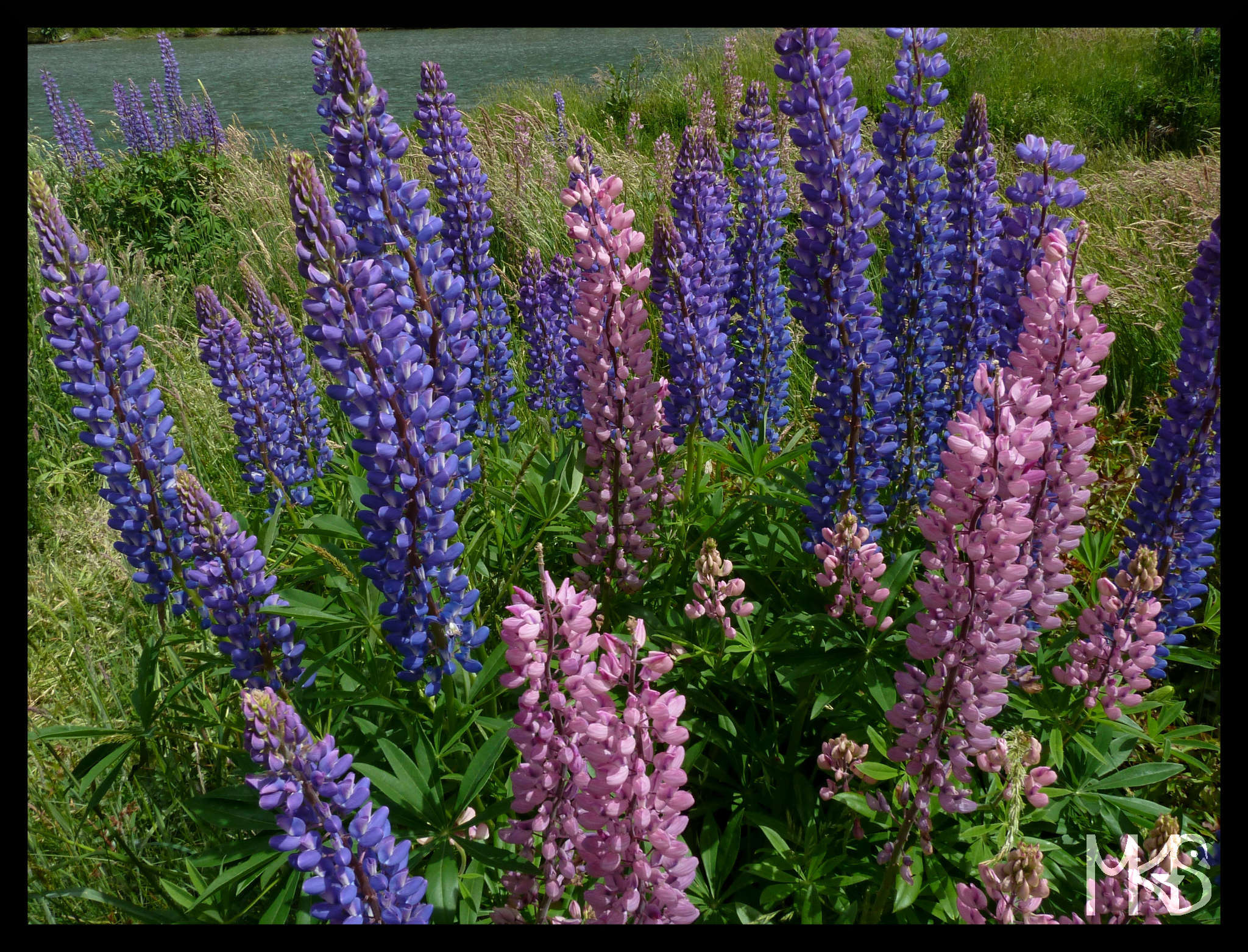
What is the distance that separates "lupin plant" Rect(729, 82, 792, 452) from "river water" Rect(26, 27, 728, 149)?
9.49 m

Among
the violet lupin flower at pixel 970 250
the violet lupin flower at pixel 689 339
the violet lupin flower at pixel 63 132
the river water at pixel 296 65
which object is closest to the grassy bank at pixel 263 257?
the violet lupin flower at pixel 63 132

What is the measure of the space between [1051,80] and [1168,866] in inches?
500

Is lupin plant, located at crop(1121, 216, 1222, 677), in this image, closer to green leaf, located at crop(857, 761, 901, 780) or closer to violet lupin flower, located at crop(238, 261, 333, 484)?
green leaf, located at crop(857, 761, 901, 780)

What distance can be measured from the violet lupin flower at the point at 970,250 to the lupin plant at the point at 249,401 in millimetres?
2697

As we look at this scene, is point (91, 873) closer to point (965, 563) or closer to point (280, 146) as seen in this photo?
point (965, 563)

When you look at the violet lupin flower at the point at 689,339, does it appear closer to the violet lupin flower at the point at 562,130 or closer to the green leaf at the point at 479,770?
the green leaf at the point at 479,770

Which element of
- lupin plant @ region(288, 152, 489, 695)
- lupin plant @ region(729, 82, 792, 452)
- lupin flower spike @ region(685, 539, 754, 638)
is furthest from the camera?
lupin plant @ region(729, 82, 792, 452)

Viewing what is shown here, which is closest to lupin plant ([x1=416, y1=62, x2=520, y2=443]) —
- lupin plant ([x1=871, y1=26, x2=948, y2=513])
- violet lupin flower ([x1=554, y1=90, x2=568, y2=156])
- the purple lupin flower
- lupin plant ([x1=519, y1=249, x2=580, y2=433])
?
lupin plant ([x1=519, y1=249, x2=580, y2=433])

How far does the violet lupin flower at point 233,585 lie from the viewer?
2.21 m

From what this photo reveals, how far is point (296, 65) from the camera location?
81.4 feet

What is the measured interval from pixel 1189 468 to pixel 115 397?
313 centimetres

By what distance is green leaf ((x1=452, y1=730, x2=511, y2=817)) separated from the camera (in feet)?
6.68

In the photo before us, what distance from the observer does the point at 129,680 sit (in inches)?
143

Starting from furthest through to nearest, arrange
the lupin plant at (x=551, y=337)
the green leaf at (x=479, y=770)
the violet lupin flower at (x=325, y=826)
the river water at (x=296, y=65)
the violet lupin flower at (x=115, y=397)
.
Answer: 1. the river water at (x=296, y=65)
2. the lupin plant at (x=551, y=337)
3. the violet lupin flower at (x=115, y=397)
4. the green leaf at (x=479, y=770)
5. the violet lupin flower at (x=325, y=826)
